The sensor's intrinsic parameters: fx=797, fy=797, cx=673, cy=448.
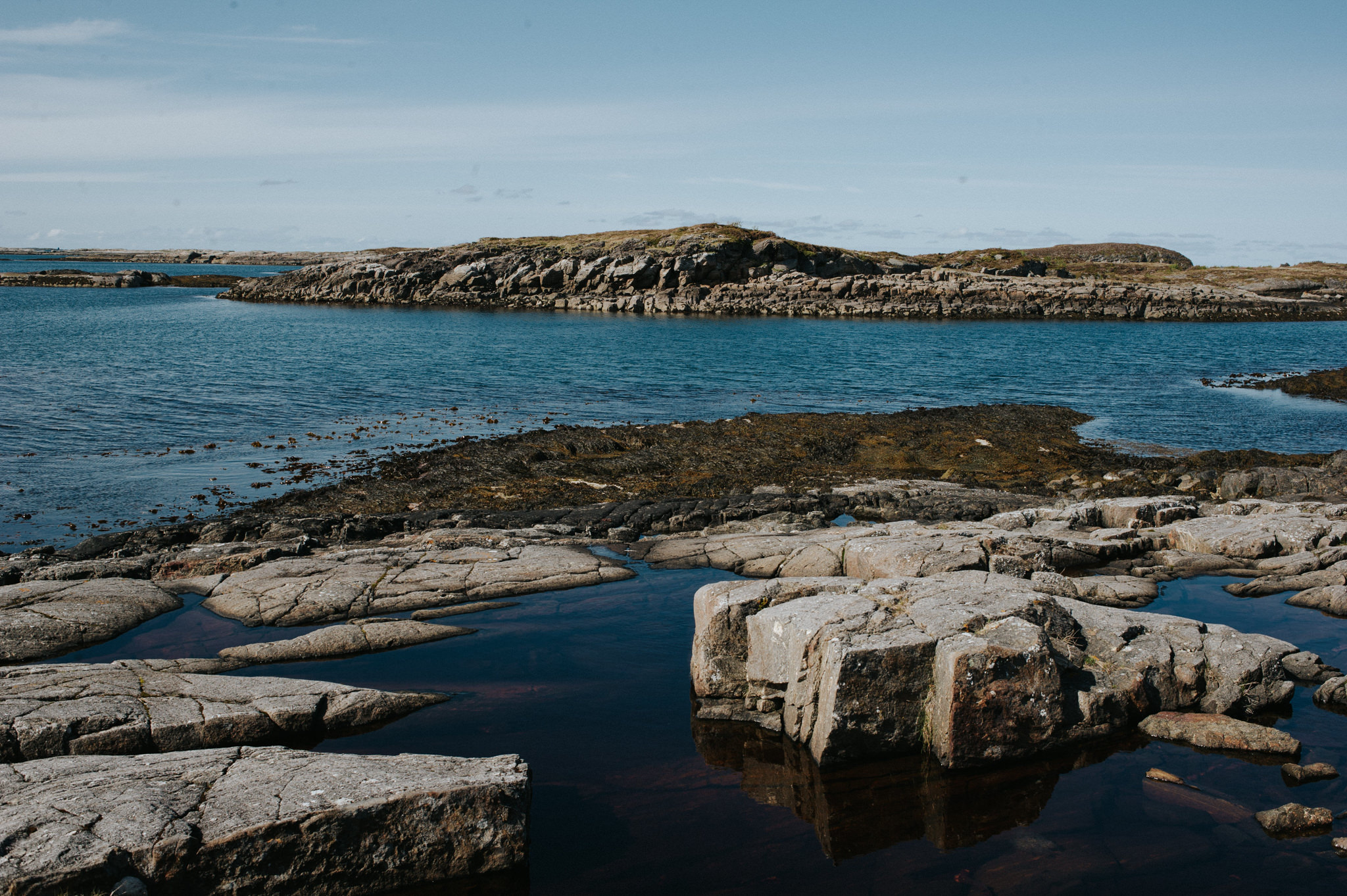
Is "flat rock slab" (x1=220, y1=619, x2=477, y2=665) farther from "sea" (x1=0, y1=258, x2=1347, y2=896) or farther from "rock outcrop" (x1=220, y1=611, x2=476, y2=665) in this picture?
"sea" (x1=0, y1=258, x2=1347, y2=896)

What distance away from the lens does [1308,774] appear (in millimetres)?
10055

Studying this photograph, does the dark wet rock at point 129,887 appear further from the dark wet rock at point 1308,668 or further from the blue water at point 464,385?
the blue water at point 464,385

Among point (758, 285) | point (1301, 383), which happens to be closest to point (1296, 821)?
point (1301, 383)

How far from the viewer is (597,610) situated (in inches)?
617

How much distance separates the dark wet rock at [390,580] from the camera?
1520 centimetres

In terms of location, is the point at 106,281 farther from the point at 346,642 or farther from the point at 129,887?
the point at 129,887

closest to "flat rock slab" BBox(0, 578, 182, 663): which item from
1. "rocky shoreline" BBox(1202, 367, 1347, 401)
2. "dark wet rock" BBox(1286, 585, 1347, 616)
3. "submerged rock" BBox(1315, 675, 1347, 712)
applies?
"submerged rock" BBox(1315, 675, 1347, 712)

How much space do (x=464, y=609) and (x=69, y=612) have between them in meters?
6.86

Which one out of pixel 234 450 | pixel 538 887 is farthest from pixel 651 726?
pixel 234 450

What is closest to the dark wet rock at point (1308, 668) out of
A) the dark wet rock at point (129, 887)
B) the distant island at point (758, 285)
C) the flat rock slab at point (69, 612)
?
the dark wet rock at point (129, 887)

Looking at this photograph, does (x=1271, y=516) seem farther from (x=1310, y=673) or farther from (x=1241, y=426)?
(x=1241, y=426)

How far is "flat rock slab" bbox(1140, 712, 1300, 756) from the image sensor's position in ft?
35.0

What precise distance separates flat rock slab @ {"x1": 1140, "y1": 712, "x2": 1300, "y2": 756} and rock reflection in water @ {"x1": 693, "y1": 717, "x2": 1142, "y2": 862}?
0.49 meters

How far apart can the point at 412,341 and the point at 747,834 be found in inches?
2569
